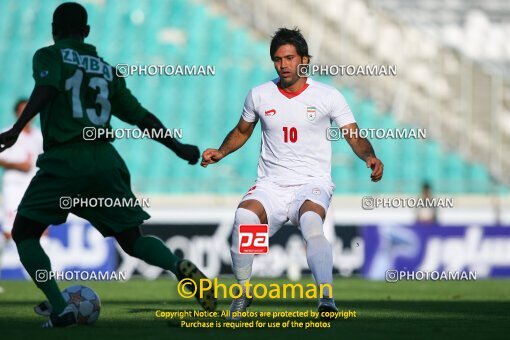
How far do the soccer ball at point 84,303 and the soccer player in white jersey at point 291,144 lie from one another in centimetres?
110

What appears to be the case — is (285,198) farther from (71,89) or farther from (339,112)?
(71,89)

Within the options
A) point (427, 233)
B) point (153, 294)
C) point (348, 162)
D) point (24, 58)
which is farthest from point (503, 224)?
point (24, 58)

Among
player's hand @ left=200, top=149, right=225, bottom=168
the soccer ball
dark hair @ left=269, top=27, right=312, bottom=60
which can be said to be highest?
dark hair @ left=269, top=27, right=312, bottom=60

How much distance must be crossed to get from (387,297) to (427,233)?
6207mm

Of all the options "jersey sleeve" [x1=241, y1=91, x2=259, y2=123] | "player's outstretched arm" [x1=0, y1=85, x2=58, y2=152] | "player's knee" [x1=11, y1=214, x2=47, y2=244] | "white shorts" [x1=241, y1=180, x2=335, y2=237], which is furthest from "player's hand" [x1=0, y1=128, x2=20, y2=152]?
"jersey sleeve" [x1=241, y1=91, x2=259, y2=123]

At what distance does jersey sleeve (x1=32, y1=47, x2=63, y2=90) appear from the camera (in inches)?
308

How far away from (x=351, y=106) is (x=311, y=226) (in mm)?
16085

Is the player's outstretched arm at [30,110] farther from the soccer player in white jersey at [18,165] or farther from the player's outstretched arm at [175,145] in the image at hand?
the soccer player in white jersey at [18,165]

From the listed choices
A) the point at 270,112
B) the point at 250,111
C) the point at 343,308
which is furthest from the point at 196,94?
the point at 270,112

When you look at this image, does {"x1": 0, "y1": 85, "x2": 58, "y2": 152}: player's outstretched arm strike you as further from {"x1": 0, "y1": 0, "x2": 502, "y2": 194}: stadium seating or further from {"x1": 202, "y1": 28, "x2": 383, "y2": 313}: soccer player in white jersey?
{"x1": 0, "y1": 0, "x2": 502, "y2": 194}: stadium seating

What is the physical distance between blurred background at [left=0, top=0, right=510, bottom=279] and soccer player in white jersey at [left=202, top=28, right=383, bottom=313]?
33.5ft

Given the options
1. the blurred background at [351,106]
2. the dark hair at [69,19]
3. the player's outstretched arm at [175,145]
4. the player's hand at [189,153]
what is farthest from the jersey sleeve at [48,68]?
the blurred background at [351,106]

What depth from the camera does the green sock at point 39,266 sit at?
25.7 feet

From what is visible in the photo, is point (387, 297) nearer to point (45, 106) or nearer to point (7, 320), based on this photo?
point (7, 320)
